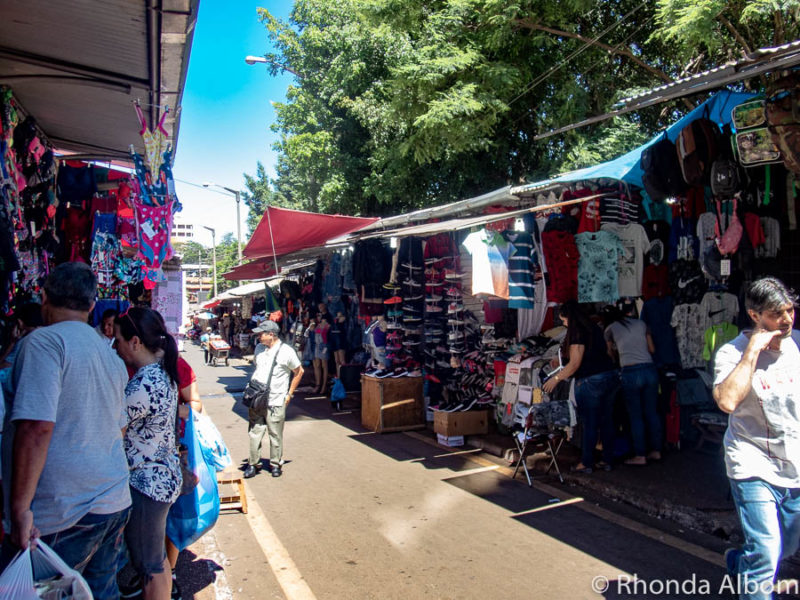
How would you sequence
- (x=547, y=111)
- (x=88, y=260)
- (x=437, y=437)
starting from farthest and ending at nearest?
(x=547, y=111) → (x=437, y=437) → (x=88, y=260)

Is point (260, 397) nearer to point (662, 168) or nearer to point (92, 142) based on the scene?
point (92, 142)

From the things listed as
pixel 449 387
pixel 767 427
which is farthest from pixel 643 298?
pixel 767 427

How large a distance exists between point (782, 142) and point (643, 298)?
3.08m

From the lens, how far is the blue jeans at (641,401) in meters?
6.61

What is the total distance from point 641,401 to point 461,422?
264cm

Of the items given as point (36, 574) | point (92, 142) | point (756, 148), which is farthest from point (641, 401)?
point (92, 142)

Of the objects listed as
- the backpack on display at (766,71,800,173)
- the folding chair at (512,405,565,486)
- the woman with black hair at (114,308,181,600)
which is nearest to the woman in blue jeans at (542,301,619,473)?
the folding chair at (512,405,565,486)

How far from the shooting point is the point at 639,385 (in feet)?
21.6

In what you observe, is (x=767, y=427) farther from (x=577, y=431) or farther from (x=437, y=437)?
(x=437, y=437)

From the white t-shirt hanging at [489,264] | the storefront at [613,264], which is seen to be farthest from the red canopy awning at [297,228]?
the white t-shirt hanging at [489,264]

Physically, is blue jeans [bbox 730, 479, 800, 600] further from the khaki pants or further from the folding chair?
the khaki pants

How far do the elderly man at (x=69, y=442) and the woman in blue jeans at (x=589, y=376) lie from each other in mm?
4828

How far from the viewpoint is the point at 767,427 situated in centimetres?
318

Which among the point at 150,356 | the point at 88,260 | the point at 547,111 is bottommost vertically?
the point at 150,356
